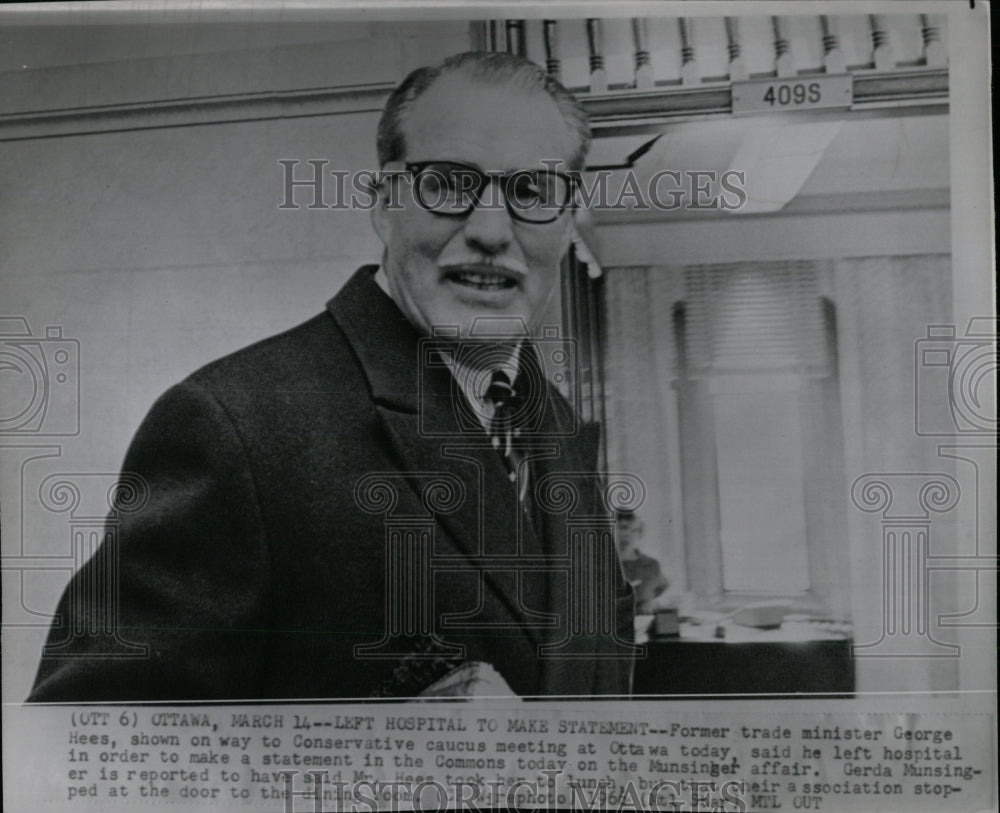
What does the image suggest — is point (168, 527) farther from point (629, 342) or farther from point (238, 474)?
point (629, 342)

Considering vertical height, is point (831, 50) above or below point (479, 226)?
above

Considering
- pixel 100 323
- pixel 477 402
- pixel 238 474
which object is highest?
pixel 100 323

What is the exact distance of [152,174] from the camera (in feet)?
8.96

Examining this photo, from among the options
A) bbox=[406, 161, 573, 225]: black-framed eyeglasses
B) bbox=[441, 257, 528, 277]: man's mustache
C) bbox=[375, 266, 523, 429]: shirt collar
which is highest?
bbox=[406, 161, 573, 225]: black-framed eyeglasses

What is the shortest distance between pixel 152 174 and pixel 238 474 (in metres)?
0.79

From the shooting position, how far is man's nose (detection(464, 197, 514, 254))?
2.65 m

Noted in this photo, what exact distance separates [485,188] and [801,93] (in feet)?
2.65

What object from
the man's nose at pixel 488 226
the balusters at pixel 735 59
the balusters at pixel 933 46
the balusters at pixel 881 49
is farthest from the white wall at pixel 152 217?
the balusters at pixel 933 46

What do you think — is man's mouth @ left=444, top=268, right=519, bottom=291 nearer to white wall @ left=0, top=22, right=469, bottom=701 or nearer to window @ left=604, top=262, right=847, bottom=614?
white wall @ left=0, top=22, right=469, bottom=701

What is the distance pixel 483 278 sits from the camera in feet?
8.77

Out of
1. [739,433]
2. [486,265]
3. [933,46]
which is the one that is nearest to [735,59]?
[933,46]

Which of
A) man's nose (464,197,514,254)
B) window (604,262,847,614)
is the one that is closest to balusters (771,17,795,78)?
window (604,262,847,614)

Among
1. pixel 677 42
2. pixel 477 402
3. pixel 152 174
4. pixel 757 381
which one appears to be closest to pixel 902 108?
pixel 677 42

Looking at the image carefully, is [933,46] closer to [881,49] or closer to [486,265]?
[881,49]
